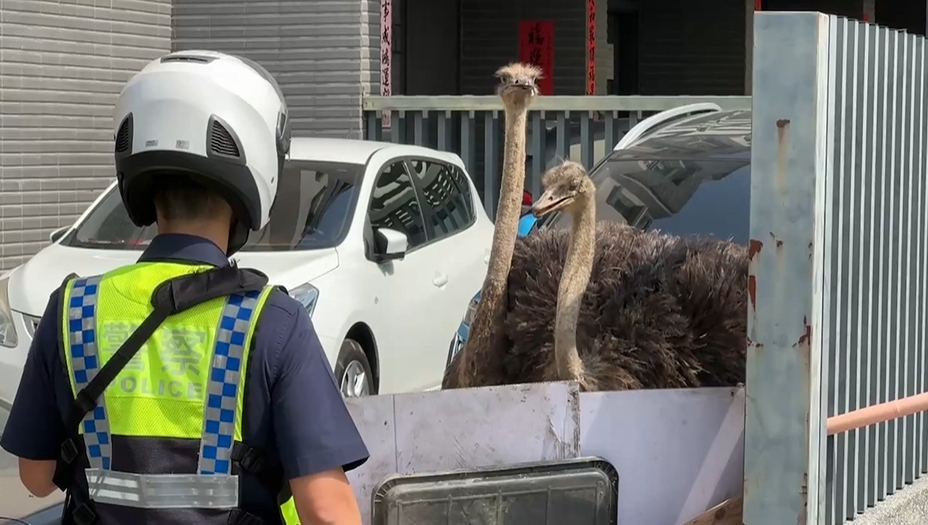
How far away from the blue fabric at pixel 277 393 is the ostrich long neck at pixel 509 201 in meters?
2.59

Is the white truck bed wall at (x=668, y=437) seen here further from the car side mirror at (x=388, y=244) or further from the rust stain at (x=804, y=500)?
the car side mirror at (x=388, y=244)

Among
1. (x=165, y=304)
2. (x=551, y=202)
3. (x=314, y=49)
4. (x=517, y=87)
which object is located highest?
(x=314, y=49)

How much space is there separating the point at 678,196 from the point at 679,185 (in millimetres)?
82

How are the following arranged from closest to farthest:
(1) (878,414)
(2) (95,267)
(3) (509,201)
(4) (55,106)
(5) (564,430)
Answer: (5) (564,430) → (1) (878,414) → (3) (509,201) → (2) (95,267) → (4) (55,106)

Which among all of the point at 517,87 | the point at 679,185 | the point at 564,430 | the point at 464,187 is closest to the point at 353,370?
the point at 679,185

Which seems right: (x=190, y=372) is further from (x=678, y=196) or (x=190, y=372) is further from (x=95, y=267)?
(x=95, y=267)

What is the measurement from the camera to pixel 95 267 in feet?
23.0

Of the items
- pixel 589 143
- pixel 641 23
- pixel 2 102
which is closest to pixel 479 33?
pixel 641 23

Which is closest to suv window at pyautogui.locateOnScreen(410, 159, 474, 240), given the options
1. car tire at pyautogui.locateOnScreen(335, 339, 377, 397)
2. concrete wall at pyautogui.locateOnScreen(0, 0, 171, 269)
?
car tire at pyautogui.locateOnScreen(335, 339, 377, 397)

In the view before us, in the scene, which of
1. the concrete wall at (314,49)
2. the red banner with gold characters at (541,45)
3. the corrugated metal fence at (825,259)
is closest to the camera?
the corrugated metal fence at (825,259)

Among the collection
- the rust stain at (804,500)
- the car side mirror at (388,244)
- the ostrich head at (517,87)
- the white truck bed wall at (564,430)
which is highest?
the ostrich head at (517,87)

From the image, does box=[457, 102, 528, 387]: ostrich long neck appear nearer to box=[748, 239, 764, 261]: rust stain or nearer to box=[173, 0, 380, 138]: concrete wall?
box=[748, 239, 764, 261]: rust stain

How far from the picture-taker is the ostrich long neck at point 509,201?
189 inches

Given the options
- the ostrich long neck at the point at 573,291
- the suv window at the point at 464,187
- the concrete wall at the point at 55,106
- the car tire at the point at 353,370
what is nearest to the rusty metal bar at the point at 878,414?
the ostrich long neck at the point at 573,291
